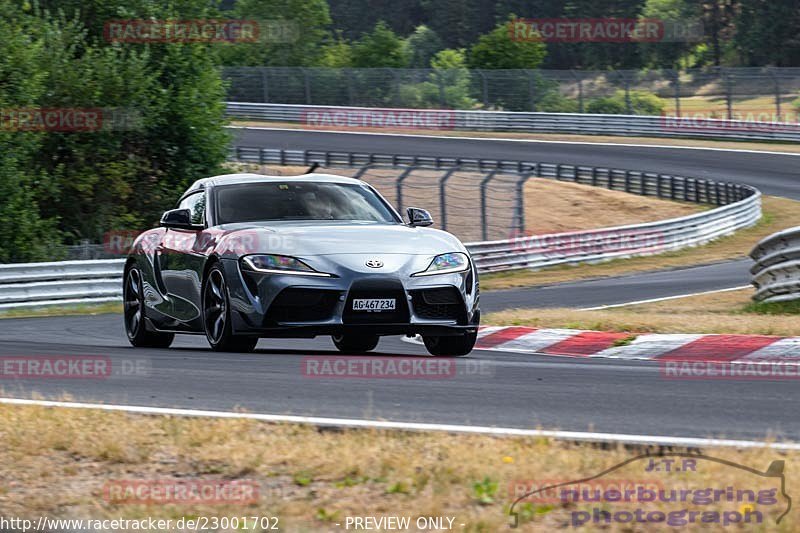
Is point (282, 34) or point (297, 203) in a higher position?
point (297, 203)

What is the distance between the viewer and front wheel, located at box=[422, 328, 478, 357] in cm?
1043

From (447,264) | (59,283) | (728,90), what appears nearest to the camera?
(447,264)

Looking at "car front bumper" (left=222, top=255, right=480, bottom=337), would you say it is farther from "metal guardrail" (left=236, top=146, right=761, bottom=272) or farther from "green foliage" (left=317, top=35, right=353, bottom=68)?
"green foliage" (left=317, top=35, right=353, bottom=68)

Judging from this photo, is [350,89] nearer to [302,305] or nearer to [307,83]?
[307,83]

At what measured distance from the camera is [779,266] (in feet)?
52.5

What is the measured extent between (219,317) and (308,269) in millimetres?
1037

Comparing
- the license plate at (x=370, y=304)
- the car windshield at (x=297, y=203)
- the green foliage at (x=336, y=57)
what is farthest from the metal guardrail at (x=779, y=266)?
the green foliage at (x=336, y=57)

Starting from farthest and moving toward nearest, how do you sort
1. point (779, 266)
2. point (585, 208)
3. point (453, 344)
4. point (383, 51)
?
point (383, 51) → point (585, 208) → point (779, 266) → point (453, 344)

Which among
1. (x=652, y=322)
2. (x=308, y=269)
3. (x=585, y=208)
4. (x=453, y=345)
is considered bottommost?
(x=585, y=208)

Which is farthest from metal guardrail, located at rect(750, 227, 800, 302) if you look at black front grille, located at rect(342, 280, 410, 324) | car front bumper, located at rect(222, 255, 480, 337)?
black front grille, located at rect(342, 280, 410, 324)

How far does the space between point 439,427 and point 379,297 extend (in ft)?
10.4

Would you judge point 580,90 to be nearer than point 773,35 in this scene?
Yes

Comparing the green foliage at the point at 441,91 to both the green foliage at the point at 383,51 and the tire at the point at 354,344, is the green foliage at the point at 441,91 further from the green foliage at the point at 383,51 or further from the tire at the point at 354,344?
the tire at the point at 354,344

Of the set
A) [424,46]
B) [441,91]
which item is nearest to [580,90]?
[441,91]
